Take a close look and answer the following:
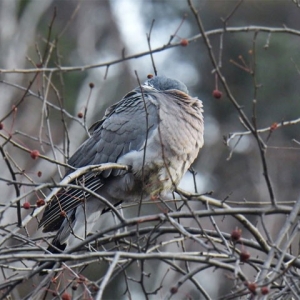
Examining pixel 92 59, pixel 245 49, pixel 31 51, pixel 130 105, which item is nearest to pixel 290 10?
pixel 245 49

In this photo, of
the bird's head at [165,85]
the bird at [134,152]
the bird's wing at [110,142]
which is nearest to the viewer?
the bird at [134,152]

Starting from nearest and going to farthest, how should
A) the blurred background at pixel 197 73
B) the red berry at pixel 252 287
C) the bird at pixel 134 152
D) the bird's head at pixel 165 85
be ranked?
the red berry at pixel 252 287, the bird at pixel 134 152, the bird's head at pixel 165 85, the blurred background at pixel 197 73

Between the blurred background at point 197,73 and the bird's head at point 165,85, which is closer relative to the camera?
the bird's head at point 165,85

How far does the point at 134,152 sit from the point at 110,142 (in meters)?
0.30

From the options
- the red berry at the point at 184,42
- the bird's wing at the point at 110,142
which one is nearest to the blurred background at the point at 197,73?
the bird's wing at the point at 110,142

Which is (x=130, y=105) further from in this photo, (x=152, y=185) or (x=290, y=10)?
(x=290, y=10)

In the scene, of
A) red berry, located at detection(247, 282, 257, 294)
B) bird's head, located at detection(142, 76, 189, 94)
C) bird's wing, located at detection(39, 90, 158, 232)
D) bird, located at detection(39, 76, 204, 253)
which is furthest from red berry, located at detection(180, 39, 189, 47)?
bird's head, located at detection(142, 76, 189, 94)

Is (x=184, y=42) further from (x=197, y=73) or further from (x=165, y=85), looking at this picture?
(x=197, y=73)

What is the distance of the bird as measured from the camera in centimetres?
533

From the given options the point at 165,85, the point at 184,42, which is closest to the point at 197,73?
the point at 165,85

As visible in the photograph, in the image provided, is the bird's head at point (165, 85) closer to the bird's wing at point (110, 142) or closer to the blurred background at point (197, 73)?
the bird's wing at point (110, 142)

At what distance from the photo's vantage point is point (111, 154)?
5.65m

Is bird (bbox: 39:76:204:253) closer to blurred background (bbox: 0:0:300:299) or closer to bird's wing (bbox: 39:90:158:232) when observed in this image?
bird's wing (bbox: 39:90:158:232)

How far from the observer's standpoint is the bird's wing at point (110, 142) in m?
5.48
